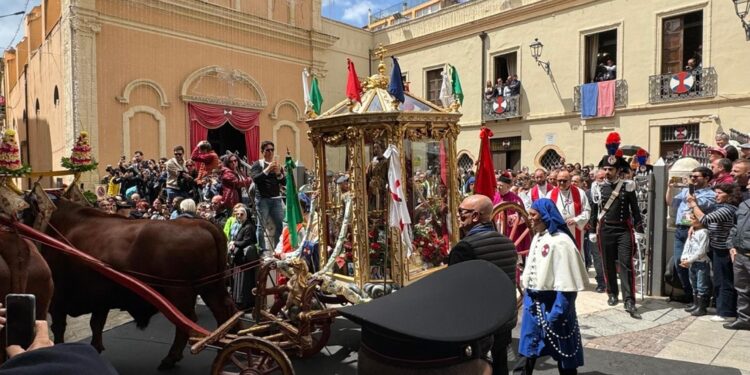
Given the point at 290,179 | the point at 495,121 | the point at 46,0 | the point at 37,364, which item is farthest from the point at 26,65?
the point at 37,364

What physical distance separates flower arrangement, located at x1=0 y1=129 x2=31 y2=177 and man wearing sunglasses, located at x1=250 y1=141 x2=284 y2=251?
3.69m

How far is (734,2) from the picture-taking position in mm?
13648

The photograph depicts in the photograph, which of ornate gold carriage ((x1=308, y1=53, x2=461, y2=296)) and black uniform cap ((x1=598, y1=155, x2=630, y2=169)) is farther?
black uniform cap ((x1=598, y1=155, x2=630, y2=169))

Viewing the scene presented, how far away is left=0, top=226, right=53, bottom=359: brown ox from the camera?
11.7 ft

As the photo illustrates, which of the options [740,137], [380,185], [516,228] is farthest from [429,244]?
[740,137]

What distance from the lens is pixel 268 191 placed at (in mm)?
8031

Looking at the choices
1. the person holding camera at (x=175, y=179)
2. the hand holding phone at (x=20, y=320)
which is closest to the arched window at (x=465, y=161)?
the person holding camera at (x=175, y=179)

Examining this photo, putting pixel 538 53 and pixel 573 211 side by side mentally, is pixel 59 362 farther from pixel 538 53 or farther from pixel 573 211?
pixel 538 53

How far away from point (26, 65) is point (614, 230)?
28.0m

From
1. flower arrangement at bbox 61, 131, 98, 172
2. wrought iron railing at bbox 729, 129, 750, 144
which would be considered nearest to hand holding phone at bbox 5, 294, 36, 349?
flower arrangement at bbox 61, 131, 98, 172

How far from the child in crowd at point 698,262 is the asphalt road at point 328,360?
76.7 inches

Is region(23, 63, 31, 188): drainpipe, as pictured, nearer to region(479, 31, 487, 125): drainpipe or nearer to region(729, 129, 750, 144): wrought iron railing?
region(479, 31, 487, 125): drainpipe

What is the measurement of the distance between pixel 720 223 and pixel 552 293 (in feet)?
11.4

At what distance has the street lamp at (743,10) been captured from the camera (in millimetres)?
13828
